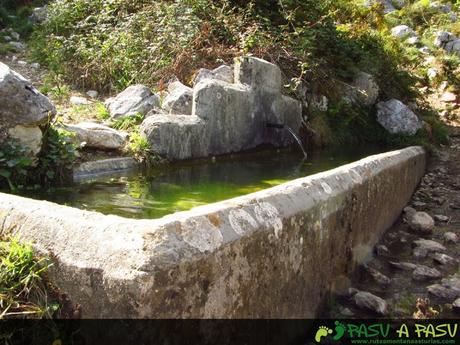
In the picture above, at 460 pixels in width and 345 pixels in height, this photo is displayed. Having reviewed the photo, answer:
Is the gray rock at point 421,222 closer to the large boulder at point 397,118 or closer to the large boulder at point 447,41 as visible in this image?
the large boulder at point 397,118

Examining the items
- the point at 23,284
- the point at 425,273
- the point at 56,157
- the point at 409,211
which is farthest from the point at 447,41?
the point at 23,284

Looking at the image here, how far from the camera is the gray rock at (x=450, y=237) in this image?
16.0 ft

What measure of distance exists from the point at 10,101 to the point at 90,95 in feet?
11.9

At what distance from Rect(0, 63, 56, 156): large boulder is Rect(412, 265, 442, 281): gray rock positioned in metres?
3.18

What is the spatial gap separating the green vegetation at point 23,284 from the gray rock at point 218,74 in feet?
15.8

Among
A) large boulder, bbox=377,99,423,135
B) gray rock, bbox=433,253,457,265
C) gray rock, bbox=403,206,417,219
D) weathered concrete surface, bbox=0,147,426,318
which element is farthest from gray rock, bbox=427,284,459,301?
large boulder, bbox=377,99,423,135

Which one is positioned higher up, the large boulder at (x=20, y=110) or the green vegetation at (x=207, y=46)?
the green vegetation at (x=207, y=46)

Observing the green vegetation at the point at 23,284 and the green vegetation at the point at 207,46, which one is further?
the green vegetation at the point at 207,46

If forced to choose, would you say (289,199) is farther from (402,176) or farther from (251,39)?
(251,39)

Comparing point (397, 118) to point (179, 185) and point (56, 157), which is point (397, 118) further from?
point (56, 157)

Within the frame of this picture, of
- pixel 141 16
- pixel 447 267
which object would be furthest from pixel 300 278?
pixel 141 16

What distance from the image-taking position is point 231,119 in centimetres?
593

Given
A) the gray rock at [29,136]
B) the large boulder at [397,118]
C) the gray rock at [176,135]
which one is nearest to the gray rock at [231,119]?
the gray rock at [176,135]

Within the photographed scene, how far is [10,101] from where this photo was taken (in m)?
3.55
